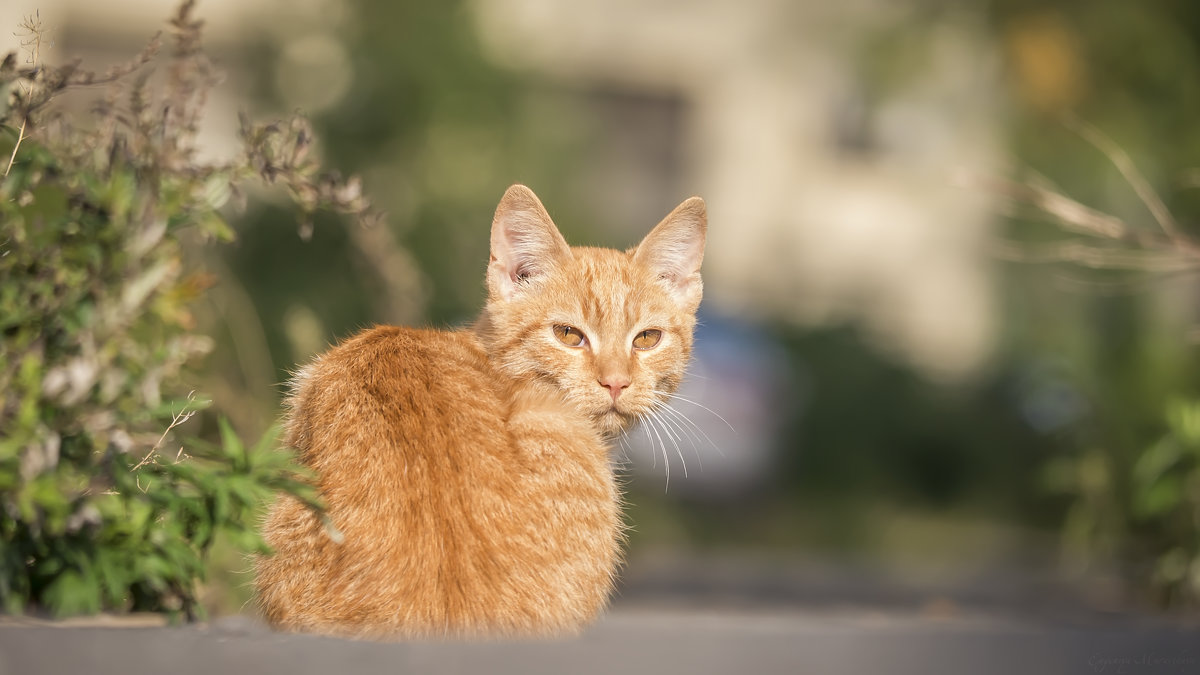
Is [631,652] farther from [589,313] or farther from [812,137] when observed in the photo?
[812,137]

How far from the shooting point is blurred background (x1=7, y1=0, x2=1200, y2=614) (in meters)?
4.63

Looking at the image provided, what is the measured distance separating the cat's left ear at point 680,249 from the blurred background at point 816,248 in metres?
0.50

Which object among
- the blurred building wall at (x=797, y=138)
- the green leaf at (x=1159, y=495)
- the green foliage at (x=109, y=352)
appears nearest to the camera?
the green foliage at (x=109, y=352)

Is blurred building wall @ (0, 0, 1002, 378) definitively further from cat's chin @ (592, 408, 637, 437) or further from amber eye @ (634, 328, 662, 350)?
cat's chin @ (592, 408, 637, 437)

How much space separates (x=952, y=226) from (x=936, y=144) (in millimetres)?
963

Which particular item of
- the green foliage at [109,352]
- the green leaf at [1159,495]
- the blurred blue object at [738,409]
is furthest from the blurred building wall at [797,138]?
the green foliage at [109,352]

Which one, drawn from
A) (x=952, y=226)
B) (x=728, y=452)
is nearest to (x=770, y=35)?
(x=952, y=226)

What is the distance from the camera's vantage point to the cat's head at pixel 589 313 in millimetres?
2520

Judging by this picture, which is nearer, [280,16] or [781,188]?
[280,16]

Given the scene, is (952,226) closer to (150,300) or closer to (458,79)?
(458,79)

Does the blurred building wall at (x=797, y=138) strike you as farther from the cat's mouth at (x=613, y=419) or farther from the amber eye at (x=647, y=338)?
the cat's mouth at (x=613, y=419)

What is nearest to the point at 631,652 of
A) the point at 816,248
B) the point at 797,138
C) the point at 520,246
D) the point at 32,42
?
the point at 520,246

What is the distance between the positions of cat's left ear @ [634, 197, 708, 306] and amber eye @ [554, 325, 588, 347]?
0.33m

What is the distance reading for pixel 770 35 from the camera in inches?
479
